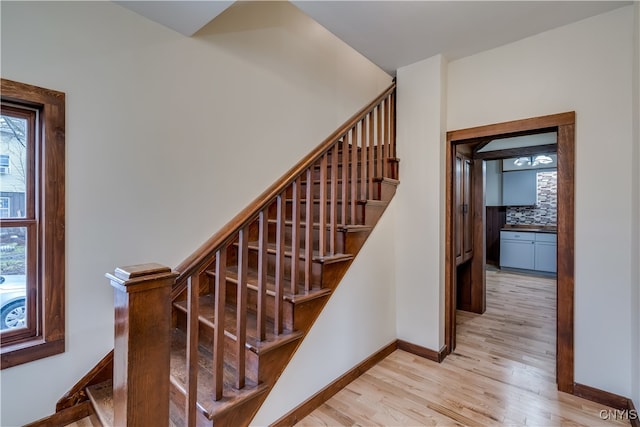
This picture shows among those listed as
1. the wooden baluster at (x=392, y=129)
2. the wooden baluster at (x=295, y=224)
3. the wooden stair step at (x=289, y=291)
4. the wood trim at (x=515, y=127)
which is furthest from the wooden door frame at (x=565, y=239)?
the wooden baluster at (x=295, y=224)

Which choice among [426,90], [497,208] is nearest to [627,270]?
[426,90]

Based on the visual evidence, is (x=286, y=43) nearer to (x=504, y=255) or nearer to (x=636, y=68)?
(x=636, y=68)

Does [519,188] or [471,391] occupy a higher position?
[519,188]

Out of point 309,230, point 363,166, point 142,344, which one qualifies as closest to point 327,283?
point 309,230

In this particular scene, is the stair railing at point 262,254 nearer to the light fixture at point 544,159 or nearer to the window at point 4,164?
the window at point 4,164

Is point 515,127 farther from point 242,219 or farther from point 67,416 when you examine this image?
point 67,416

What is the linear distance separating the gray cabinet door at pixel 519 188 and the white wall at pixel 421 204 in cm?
520

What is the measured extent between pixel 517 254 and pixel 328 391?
577 centimetres

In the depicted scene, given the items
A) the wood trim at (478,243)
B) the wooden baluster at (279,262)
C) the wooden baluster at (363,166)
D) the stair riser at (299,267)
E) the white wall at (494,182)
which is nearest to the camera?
the wooden baluster at (279,262)

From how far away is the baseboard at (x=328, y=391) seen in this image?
184 centimetres

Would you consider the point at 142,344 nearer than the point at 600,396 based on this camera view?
Yes

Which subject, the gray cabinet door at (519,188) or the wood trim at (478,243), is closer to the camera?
the wood trim at (478,243)

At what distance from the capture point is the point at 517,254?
20.5ft

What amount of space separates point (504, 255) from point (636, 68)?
5.36 m
